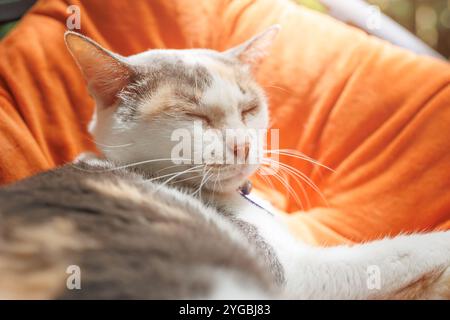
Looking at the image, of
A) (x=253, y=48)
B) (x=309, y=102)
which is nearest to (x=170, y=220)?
(x=253, y=48)

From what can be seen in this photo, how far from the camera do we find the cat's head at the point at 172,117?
0.79m

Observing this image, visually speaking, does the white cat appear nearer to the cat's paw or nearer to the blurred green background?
the cat's paw

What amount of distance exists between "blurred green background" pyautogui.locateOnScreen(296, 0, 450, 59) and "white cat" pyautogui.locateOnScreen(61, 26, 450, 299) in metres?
0.58

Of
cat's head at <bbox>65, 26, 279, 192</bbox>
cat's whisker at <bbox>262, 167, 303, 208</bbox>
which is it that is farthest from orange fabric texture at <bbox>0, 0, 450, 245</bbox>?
cat's head at <bbox>65, 26, 279, 192</bbox>

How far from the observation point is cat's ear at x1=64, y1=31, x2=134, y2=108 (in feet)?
2.53

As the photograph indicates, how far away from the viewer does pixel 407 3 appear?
1206mm

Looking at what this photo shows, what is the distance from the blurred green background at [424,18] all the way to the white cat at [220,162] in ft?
1.92

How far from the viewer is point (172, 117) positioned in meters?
0.81

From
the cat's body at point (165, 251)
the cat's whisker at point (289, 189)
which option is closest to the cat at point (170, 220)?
the cat's body at point (165, 251)

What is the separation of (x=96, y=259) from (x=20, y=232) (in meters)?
0.12

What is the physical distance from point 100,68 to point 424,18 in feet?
2.89

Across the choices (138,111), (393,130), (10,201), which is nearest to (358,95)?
(393,130)

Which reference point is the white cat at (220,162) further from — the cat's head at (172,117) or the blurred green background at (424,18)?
the blurred green background at (424,18)
